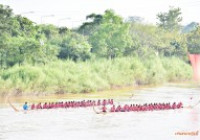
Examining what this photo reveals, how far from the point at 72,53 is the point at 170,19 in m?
57.2

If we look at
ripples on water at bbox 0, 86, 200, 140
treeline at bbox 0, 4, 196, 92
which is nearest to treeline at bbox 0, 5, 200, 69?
treeline at bbox 0, 4, 196, 92

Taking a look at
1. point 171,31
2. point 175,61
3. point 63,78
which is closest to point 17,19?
point 63,78

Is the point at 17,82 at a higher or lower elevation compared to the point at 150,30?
lower

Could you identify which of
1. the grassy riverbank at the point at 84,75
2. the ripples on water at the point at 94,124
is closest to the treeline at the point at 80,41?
the grassy riverbank at the point at 84,75

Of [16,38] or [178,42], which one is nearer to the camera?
[16,38]

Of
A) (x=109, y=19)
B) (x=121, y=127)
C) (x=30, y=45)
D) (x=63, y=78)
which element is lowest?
(x=121, y=127)

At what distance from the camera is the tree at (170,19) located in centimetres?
11638

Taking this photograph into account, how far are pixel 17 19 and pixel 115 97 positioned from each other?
1678cm

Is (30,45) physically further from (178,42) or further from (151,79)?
(178,42)

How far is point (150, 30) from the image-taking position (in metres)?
100

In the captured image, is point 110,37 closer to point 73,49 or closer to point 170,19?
point 73,49

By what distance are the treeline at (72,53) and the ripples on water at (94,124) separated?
1107cm

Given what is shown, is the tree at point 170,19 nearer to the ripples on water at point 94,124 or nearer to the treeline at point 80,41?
the treeline at point 80,41

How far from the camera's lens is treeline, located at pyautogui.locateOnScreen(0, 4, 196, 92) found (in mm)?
51759
